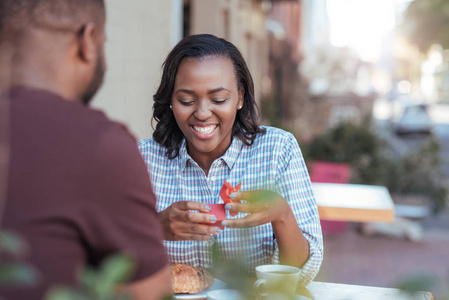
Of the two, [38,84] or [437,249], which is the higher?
[38,84]

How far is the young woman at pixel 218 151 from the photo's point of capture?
2234 millimetres

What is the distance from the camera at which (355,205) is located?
4.47 m

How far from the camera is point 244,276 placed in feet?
2.71

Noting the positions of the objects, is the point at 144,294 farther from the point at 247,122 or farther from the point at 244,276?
the point at 247,122

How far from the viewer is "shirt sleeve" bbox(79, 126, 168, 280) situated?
104 centimetres

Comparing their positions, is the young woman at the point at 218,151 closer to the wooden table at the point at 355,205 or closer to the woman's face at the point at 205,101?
the woman's face at the point at 205,101

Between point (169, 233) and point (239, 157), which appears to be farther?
point (239, 157)

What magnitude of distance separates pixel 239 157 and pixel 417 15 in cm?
2066

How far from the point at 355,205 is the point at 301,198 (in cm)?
229

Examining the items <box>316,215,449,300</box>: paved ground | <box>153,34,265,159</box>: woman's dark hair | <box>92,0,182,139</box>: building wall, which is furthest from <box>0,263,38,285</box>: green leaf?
<box>316,215,449,300</box>: paved ground

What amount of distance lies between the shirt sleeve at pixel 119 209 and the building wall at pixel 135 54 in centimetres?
302

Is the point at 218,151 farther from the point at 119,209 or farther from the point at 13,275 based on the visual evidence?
the point at 13,275

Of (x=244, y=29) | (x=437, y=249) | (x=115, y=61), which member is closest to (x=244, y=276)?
(x=115, y=61)

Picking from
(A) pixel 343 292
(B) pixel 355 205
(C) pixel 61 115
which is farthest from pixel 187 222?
(B) pixel 355 205
